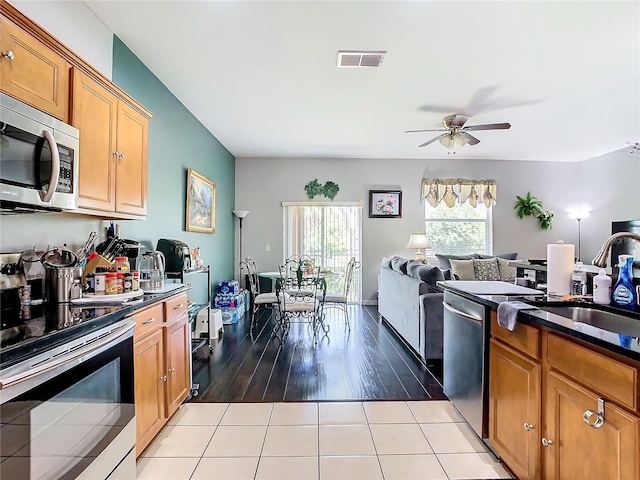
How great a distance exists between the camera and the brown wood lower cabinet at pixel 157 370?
1.86 m

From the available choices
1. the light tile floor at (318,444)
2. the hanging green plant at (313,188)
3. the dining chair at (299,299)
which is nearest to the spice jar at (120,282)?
the light tile floor at (318,444)

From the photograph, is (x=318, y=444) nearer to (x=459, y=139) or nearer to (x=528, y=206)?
(x=459, y=139)

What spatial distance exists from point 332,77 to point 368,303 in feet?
13.9

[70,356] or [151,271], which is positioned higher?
[151,271]

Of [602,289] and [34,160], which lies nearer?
[34,160]

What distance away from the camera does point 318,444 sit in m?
2.12

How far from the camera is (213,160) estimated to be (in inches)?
198

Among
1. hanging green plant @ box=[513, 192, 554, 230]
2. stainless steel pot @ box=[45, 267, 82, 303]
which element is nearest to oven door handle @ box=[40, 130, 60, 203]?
stainless steel pot @ box=[45, 267, 82, 303]

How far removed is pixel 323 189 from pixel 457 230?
2607 mm

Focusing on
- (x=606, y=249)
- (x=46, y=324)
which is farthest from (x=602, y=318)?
(x=46, y=324)

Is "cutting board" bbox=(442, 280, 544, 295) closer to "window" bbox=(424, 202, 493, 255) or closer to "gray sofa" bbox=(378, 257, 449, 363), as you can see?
"gray sofa" bbox=(378, 257, 449, 363)

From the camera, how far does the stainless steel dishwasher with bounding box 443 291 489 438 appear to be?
6.60 ft

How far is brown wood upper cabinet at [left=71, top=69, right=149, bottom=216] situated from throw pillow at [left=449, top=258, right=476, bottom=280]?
4.67m

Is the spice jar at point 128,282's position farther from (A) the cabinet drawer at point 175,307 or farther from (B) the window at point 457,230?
(B) the window at point 457,230
